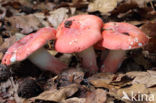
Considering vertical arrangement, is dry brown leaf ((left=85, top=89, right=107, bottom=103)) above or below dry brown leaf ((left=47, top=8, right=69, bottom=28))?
below

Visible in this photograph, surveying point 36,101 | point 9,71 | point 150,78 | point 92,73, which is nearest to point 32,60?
point 9,71

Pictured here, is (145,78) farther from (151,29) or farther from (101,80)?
(151,29)

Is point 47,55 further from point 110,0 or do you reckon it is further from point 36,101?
point 110,0

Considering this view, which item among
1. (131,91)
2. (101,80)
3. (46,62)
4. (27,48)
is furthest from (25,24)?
(131,91)

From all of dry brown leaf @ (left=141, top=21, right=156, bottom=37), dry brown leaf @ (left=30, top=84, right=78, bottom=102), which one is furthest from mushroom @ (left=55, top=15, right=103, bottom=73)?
dry brown leaf @ (left=141, top=21, right=156, bottom=37)

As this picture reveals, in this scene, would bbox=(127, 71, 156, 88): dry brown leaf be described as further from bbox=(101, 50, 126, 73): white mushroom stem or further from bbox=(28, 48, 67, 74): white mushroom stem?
bbox=(28, 48, 67, 74): white mushroom stem

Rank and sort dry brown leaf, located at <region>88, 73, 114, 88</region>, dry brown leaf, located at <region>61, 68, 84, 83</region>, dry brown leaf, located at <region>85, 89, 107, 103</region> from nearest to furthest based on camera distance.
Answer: dry brown leaf, located at <region>85, 89, 107, 103</region>
dry brown leaf, located at <region>88, 73, 114, 88</region>
dry brown leaf, located at <region>61, 68, 84, 83</region>

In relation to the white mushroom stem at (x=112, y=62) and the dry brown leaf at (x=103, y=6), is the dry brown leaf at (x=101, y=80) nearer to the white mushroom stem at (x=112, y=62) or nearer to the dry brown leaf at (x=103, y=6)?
the white mushroom stem at (x=112, y=62)

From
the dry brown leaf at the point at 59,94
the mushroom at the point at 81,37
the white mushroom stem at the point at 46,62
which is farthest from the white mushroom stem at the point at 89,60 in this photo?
the dry brown leaf at the point at 59,94

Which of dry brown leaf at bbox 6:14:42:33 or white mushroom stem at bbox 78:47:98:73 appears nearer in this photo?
white mushroom stem at bbox 78:47:98:73
